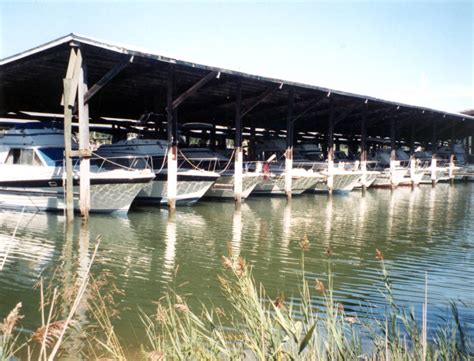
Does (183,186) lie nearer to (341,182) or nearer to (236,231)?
(236,231)

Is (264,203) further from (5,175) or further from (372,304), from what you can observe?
(372,304)

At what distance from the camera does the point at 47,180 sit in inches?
552

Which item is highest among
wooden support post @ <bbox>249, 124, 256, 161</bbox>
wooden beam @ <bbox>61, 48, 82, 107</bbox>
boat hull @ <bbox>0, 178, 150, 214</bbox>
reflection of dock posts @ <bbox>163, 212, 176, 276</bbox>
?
wooden beam @ <bbox>61, 48, 82, 107</bbox>

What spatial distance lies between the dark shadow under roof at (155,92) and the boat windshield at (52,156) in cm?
256

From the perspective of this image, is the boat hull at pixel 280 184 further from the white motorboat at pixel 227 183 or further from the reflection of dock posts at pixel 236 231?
the reflection of dock posts at pixel 236 231

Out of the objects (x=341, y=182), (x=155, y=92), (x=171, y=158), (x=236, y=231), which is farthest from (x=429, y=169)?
(x=236, y=231)

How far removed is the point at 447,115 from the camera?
30391mm

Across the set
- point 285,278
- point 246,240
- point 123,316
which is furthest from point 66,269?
point 246,240

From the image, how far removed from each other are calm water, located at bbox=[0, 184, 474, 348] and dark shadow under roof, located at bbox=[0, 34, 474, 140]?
463cm

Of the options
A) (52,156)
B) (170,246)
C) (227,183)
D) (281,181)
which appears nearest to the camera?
(170,246)

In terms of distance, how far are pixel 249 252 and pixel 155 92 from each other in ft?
38.9

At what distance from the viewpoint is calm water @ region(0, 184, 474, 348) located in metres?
6.68

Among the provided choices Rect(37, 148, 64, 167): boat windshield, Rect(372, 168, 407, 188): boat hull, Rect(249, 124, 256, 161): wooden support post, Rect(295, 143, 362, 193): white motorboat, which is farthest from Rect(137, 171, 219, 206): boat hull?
Rect(372, 168, 407, 188): boat hull

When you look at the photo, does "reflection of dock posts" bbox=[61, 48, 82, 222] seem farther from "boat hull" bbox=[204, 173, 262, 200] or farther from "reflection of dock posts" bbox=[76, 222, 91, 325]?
"boat hull" bbox=[204, 173, 262, 200]
